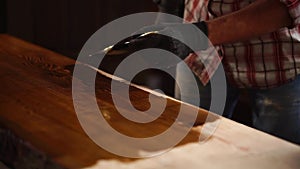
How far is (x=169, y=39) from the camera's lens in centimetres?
154

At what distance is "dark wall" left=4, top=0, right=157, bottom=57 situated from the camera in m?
4.12

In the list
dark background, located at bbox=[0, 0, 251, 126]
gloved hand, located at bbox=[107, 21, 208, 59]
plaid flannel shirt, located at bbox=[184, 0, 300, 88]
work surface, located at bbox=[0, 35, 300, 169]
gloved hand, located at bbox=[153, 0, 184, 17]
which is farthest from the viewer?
dark background, located at bbox=[0, 0, 251, 126]

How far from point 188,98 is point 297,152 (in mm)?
1032

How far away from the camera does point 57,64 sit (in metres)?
1.84

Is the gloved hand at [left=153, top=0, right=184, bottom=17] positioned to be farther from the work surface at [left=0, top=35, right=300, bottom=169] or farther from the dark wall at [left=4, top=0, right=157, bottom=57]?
the dark wall at [left=4, top=0, right=157, bottom=57]

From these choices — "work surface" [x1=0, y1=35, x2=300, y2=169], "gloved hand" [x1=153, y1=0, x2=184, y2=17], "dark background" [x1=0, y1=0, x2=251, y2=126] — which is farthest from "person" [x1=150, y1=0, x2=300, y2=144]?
"dark background" [x1=0, y1=0, x2=251, y2=126]

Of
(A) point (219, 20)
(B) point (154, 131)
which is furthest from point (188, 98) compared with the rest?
(B) point (154, 131)

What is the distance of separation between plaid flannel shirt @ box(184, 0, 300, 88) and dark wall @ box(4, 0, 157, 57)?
236cm

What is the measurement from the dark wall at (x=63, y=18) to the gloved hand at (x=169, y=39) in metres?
2.75

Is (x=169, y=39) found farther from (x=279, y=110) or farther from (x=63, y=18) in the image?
(x=63, y=18)

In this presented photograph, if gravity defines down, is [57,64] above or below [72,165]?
below

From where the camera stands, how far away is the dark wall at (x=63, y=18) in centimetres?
412

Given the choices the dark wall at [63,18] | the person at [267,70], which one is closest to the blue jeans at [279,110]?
the person at [267,70]

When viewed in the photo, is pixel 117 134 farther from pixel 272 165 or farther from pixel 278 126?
pixel 278 126
